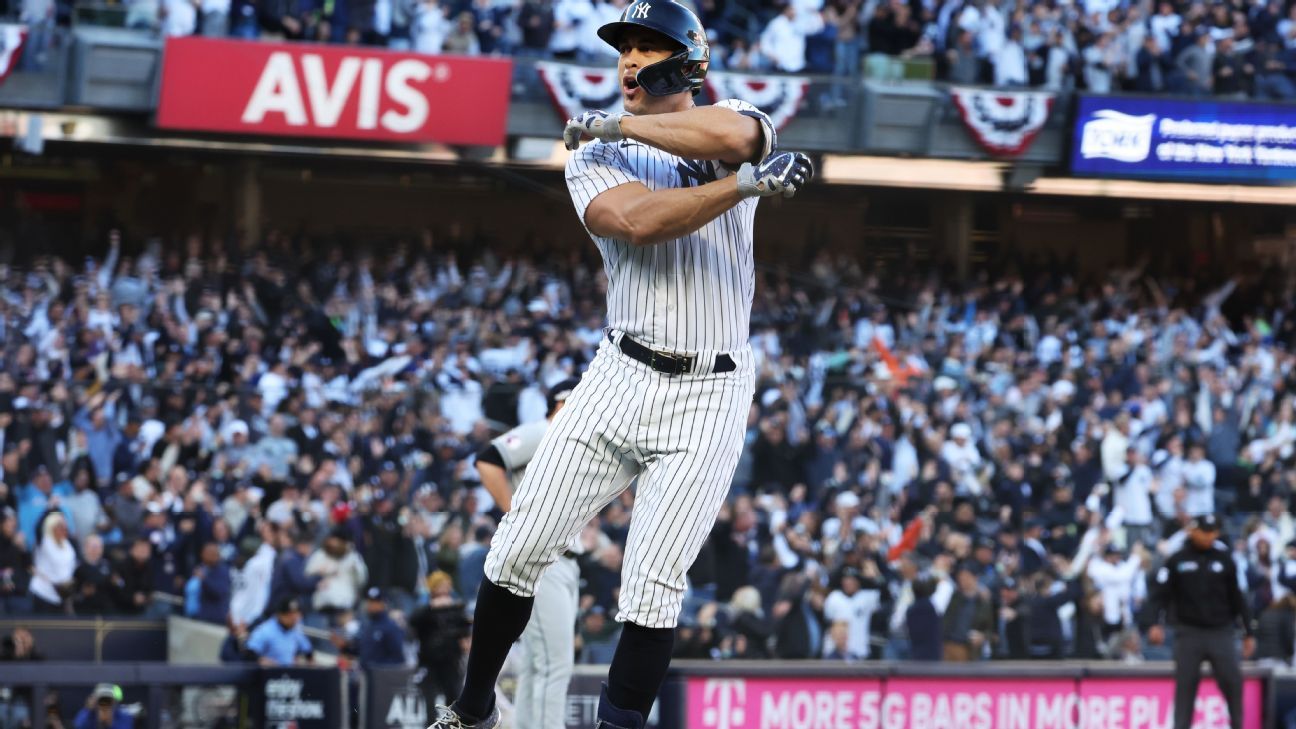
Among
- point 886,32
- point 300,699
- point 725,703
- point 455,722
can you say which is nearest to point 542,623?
point 455,722

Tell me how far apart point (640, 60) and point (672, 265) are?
54 centimetres

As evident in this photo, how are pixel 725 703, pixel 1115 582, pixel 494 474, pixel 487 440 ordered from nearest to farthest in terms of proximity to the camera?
pixel 494 474 < pixel 725 703 < pixel 487 440 < pixel 1115 582

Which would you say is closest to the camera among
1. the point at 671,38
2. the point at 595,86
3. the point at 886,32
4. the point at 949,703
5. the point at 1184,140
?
the point at 671,38

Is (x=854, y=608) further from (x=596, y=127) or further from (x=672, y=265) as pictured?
(x=596, y=127)

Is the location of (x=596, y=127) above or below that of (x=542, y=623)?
above

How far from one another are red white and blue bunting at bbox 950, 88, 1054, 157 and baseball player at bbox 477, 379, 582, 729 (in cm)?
1398

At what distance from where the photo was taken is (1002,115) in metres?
21.5

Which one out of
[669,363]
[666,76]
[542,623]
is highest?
[666,76]

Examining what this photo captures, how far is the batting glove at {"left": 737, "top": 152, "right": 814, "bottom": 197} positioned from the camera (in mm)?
4480

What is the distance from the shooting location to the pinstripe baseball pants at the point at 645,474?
4895 millimetres

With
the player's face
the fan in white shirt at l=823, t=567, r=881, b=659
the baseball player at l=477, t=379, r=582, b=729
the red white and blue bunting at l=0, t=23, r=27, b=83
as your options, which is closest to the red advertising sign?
the red white and blue bunting at l=0, t=23, r=27, b=83

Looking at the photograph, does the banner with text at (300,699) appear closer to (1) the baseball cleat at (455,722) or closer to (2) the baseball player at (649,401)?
(1) the baseball cleat at (455,722)

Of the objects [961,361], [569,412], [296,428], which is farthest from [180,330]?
[569,412]

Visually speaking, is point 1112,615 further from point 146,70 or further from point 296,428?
point 146,70
